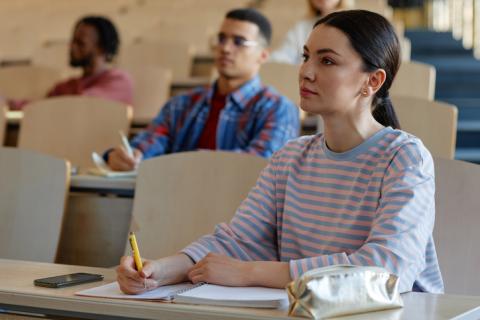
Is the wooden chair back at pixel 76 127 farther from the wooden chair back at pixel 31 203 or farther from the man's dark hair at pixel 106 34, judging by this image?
the man's dark hair at pixel 106 34

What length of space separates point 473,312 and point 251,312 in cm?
34

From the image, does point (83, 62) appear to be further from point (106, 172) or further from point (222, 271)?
point (222, 271)

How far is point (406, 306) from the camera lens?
1.46 meters

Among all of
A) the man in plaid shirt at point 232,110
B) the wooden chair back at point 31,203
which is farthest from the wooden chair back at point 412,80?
the wooden chair back at point 31,203

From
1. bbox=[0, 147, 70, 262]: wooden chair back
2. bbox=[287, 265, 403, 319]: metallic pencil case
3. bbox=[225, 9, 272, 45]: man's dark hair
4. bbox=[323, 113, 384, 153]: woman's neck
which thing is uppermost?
bbox=[225, 9, 272, 45]: man's dark hair

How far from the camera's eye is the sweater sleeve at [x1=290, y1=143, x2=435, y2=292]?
1.60m

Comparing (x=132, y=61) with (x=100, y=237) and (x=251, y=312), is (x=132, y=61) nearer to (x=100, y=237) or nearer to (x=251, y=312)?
(x=100, y=237)

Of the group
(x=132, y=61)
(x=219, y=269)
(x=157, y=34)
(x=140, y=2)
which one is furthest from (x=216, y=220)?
(x=140, y=2)

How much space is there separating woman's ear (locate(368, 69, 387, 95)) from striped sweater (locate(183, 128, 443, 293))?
0.28ft

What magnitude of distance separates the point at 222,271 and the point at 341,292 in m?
0.33

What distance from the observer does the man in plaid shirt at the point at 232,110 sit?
3084mm

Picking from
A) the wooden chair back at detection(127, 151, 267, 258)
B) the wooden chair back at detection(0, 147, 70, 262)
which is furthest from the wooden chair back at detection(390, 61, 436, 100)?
the wooden chair back at detection(0, 147, 70, 262)

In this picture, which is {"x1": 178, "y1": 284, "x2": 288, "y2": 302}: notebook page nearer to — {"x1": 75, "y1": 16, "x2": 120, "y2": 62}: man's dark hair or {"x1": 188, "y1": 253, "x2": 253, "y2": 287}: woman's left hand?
{"x1": 188, "y1": 253, "x2": 253, "y2": 287}: woman's left hand

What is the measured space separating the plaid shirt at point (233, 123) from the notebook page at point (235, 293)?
4.55 feet
